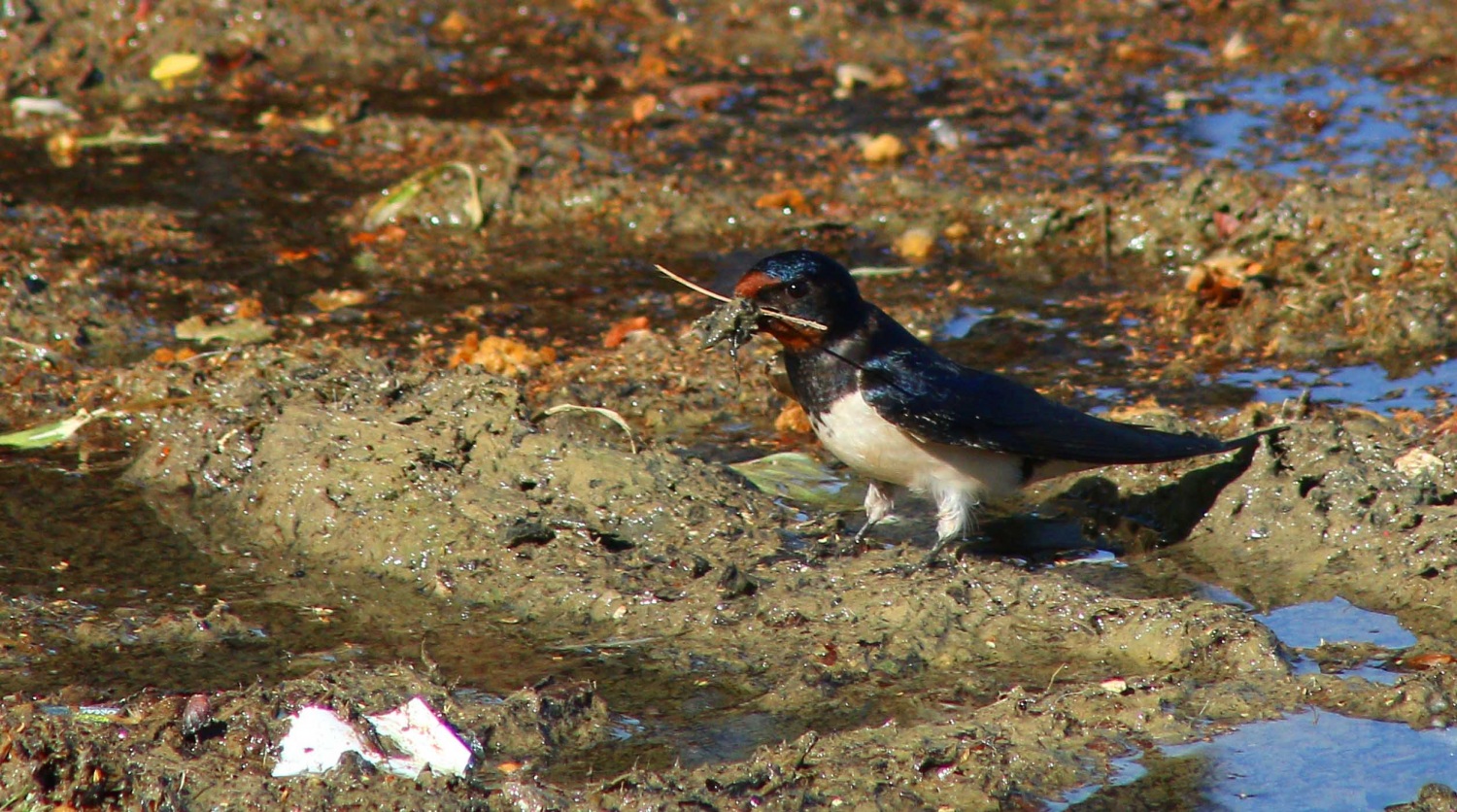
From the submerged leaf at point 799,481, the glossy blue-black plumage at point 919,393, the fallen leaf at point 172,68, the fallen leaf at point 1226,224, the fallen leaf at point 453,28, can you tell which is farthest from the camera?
the fallen leaf at point 453,28

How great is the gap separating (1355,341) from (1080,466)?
5.86 ft

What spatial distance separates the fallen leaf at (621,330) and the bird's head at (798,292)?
1542 millimetres

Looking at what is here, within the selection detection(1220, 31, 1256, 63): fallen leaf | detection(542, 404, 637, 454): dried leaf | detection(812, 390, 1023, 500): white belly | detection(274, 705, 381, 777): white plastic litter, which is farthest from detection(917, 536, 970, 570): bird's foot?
detection(1220, 31, 1256, 63): fallen leaf

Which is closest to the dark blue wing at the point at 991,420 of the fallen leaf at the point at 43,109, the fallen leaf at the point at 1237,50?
the fallen leaf at the point at 1237,50

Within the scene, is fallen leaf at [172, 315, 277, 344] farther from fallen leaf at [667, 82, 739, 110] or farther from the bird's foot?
fallen leaf at [667, 82, 739, 110]

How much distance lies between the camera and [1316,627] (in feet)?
13.9

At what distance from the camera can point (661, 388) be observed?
5.74 metres

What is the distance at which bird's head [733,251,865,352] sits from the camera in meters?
4.58

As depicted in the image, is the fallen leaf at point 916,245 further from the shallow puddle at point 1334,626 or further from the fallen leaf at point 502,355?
the shallow puddle at point 1334,626

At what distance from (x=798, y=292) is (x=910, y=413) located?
0.45 m

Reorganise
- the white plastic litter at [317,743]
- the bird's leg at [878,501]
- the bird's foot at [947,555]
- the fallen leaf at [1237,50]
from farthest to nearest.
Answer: the fallen leaf at [1237,50] → the bird's leg at [878,501] → the bird's foot at [947,555] → the white plastic litter at [317,743]

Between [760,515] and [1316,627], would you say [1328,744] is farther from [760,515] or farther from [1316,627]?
[760,515]

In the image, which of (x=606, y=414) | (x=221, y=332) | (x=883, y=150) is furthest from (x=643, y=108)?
(x=606, y=414)

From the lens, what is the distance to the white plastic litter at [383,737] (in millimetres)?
3305
